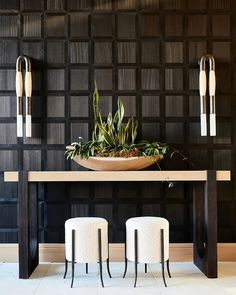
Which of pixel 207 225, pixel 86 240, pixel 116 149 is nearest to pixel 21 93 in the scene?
pixel 116 149

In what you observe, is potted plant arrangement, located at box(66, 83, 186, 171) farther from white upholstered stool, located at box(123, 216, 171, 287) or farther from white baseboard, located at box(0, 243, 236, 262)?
white baseboard, located at box(0, 243, 236, 262)

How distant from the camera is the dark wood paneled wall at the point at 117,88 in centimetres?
392

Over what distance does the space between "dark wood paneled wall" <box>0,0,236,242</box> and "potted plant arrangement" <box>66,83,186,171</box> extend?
24 centimetres

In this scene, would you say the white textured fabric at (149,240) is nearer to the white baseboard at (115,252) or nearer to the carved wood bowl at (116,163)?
the carved wood bowl at (116,163)

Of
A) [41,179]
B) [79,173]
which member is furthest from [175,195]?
[41,179]

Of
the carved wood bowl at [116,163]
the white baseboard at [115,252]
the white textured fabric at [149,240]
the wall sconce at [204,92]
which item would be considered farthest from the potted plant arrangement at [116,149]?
the white baseboard at [115,252]

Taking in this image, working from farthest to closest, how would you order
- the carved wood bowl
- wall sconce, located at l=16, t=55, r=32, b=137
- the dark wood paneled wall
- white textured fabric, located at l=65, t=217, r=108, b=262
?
the dark wood paneled wall → wall sconce, located at l=16, t=55, r=32, b=137 → the carved wood bowl → white textured fabric, located at l=65, t=217, r=108, b=262

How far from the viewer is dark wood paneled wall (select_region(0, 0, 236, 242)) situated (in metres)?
3.92

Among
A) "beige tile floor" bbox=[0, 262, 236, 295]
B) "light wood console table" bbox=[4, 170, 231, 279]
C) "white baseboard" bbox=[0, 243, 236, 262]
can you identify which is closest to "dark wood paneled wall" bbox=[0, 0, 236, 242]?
"white baseboard" bbox=[0, 243, 236, 262]

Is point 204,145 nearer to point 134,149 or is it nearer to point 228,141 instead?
point 228,141

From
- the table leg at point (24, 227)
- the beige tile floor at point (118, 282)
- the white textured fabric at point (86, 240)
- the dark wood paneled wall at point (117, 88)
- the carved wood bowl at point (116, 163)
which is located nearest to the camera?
the beige tile floor at point (118, 282)

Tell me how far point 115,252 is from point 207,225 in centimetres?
103

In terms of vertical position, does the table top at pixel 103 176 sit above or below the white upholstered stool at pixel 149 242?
above

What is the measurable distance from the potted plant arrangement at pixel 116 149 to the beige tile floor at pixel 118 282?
37.0 inches
